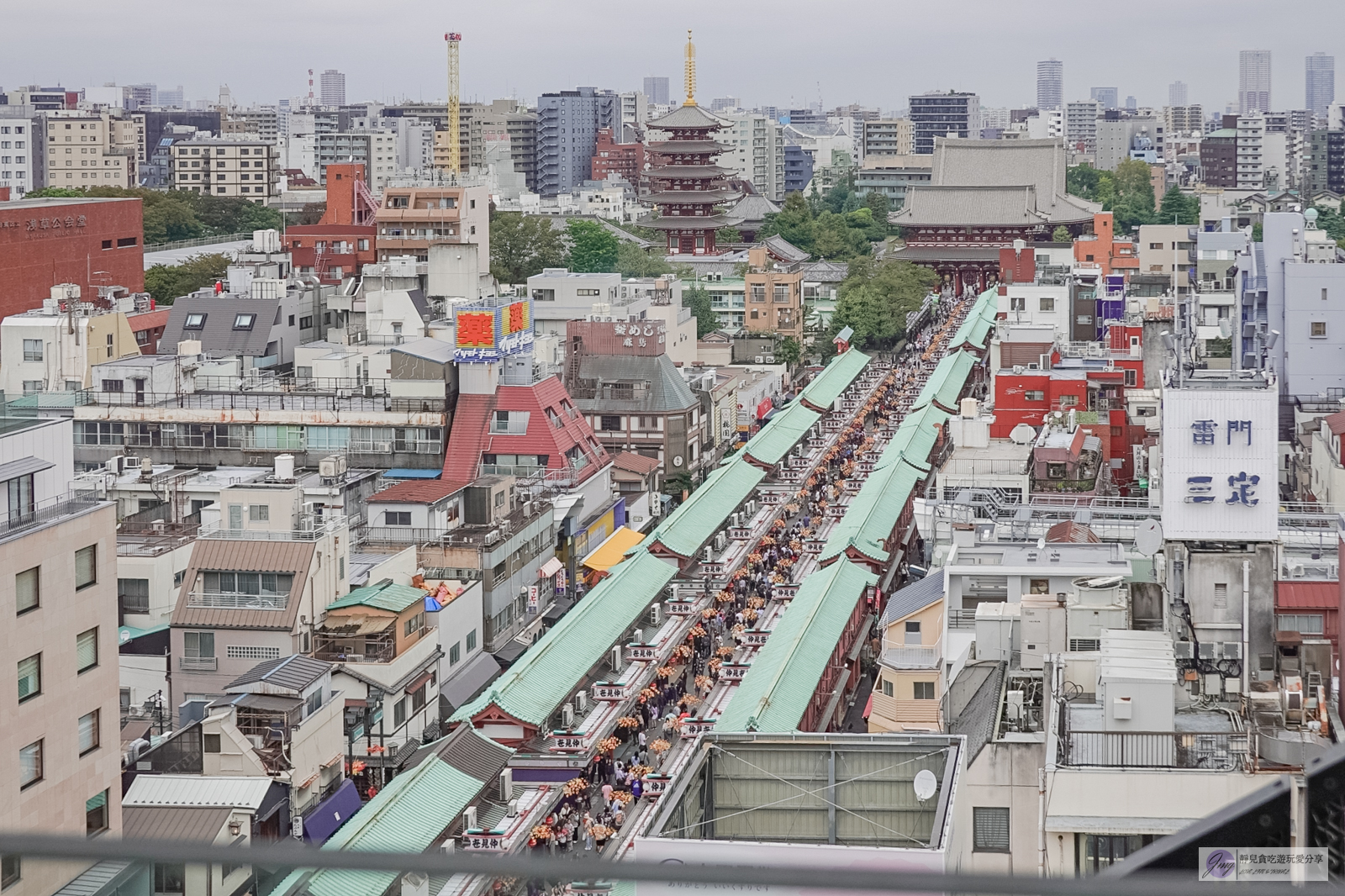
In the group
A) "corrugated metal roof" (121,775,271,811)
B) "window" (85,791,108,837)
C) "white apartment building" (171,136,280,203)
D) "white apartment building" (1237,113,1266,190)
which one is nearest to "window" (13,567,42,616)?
"window" (85,791,108,837)

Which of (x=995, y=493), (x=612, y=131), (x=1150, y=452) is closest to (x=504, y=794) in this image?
(x=995, y=493)

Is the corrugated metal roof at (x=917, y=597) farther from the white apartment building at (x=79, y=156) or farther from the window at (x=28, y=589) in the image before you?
the white apartment building at (x=79, y=156)

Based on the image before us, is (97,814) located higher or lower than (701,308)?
lower

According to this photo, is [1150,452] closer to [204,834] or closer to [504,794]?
[504,794]

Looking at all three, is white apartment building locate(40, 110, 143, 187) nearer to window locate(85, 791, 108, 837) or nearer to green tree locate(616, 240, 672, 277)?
green tree locate(616, 240, 672, 277)

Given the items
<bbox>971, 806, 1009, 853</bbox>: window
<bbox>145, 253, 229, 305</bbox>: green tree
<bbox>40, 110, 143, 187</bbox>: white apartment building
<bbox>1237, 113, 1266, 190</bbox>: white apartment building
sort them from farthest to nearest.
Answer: <bbox>1237, 113, 1266, 190</bbox>: white apartment building, <bbox>40, 110, 143, 187</bbox>: white apartment building, <bbox>145, 253, 229, 305</bbox>: green tree, <bbox>971, 806, 1009, 853</bbox>: window

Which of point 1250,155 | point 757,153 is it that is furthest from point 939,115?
point 1250,155

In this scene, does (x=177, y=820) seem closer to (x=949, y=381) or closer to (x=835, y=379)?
(x=949, y=381)
